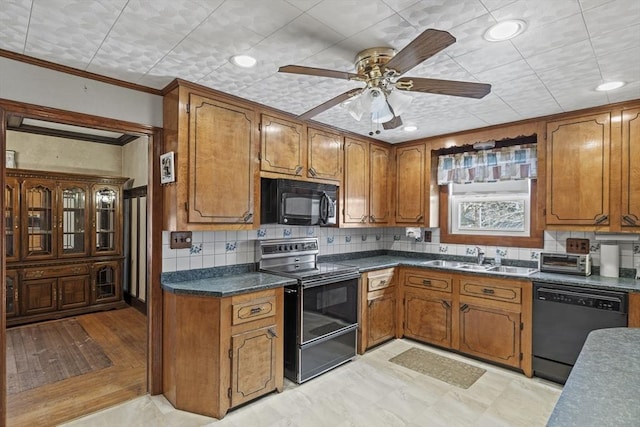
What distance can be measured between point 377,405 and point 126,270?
14.1 ft

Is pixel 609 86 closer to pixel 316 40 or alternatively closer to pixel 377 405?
pixel 316 40

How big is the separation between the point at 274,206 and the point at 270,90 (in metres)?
0.98

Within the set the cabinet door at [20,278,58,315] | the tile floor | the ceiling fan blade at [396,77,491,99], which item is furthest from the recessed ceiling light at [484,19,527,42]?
the cabinet door at [20,278,58,315]

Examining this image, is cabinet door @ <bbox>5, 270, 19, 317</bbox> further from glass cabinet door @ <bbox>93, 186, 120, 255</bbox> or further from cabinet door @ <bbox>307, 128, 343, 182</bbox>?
cabinet door @ <bbox>307, 128, 343, 182</bbox>

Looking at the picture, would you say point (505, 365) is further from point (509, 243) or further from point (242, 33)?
point (242, 33)

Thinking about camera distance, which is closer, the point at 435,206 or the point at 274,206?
the point at 274,206

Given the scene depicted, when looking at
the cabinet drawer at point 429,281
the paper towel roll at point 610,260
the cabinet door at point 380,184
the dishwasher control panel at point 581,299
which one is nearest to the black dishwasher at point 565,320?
the dishwasher control panel at point 581,299

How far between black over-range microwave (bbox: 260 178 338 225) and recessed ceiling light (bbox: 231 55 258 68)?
107 centimetres

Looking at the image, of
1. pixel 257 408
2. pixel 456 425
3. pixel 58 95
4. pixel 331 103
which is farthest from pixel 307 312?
pixel 58 95

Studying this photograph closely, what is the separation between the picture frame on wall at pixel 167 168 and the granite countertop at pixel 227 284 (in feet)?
2.55

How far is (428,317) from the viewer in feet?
11.8

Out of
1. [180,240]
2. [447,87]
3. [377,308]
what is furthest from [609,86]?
[180,240]

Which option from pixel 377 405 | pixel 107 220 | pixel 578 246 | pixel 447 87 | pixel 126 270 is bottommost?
pixel 377 405

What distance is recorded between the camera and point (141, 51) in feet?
6.57
